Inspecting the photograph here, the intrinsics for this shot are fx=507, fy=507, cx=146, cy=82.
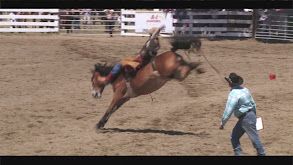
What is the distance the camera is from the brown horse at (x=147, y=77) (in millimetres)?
8938

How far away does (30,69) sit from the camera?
15539 mm

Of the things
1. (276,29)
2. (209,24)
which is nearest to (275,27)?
(276,29)

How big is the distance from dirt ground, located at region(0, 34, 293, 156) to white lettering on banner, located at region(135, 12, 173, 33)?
192cm

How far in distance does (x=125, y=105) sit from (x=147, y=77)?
10.3 feet

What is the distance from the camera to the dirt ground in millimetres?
9164

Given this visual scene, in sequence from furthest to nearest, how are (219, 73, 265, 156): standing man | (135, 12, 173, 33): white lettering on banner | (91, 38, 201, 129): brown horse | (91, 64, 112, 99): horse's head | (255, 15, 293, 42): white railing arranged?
(135, 12, 173, 33): white lettering on banner, (255, 15, 293, 42): white railing, (91, 64, 112, 99): horse's head, (91, 38, 201, 129): brown horse, (219, 73, 265, 156): standing man

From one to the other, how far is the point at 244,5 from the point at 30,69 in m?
8.31

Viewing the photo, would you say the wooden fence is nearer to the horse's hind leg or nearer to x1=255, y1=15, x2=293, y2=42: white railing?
x1=255, y1=15, x2=293, y2=42: white railing

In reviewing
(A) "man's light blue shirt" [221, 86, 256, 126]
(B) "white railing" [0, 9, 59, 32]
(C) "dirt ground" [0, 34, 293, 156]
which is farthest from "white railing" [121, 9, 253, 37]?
(A) "man's light blue shirt" [221, 86, 256, 126]

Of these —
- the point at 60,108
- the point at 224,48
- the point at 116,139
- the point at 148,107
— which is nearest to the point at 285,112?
the point at 148,107

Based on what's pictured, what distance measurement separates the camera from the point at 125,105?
12.4 metres

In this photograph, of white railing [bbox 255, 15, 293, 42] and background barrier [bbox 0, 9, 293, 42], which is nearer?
white railing [bbox 255, 15, 293, 42]

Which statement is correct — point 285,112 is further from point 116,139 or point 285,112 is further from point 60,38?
point 60,38

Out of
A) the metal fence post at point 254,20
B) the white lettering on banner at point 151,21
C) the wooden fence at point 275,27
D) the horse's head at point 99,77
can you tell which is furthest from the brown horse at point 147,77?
the metal fence post at point 254,20
